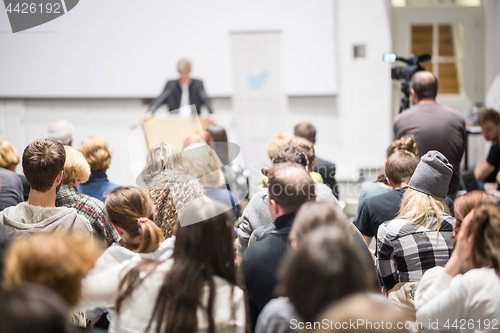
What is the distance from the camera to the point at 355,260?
0.94 meters

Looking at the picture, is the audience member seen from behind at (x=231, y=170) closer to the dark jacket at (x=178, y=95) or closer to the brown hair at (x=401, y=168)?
the brown hair at (x=401, y=168)

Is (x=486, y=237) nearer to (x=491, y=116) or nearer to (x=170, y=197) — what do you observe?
(x=170, y=197)

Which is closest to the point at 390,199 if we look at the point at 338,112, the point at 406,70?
the point at 406,70

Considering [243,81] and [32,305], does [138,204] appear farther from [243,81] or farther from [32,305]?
[243,81]

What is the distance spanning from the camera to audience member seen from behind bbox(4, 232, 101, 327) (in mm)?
979

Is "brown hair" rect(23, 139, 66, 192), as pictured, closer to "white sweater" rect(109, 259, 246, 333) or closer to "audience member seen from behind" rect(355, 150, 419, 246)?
"white sweater" rect(109, 259, 246, 333)

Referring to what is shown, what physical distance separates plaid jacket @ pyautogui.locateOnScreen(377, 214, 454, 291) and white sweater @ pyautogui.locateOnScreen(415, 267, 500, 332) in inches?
13.9

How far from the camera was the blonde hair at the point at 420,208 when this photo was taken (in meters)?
1.70

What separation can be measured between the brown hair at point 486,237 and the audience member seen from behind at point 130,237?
0.95 meters

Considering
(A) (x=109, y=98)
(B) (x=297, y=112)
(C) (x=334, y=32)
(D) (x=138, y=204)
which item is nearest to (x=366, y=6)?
(C) (x=334, y=32)

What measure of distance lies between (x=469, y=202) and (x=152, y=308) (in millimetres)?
1063

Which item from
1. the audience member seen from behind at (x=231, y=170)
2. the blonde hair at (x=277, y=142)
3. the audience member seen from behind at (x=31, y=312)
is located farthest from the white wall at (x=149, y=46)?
the audience member seen from behind at (x=31, y=312)

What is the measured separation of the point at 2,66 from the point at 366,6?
Answer: 189 inches

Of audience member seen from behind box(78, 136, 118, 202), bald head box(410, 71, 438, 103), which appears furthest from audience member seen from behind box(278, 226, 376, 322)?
bald head box(410, 71, 438, 103)
